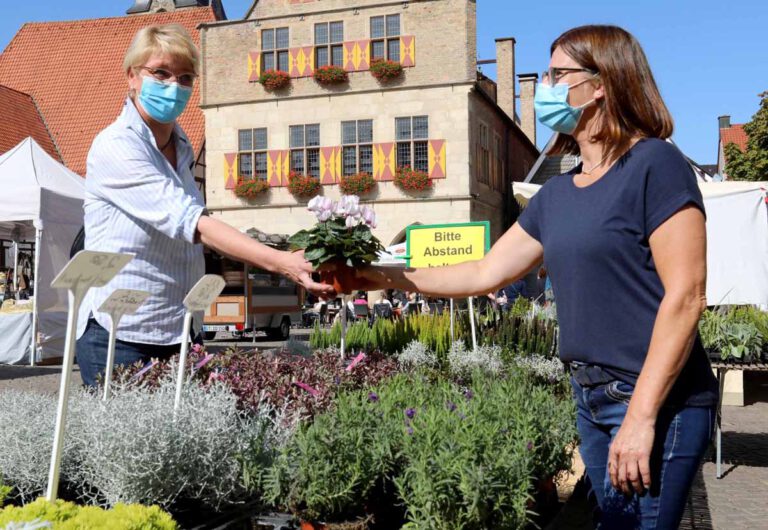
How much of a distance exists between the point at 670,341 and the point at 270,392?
5.23 ft

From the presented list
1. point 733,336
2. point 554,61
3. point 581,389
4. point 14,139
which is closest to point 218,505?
point 581,389

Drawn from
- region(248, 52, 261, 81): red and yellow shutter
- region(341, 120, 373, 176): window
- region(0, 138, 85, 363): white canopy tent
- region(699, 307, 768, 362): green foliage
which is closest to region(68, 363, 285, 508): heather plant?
region(699, 307, 768, 362): green foliage

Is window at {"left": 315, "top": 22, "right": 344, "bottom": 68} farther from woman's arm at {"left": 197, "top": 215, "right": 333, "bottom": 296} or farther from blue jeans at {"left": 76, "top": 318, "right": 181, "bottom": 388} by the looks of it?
woman's arm at {"left": 197, "top": 215, "right": 333, "bottom": 296}

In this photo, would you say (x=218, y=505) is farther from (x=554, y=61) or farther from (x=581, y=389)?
(x=554, y=61)

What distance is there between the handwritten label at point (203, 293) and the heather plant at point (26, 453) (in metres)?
0.47

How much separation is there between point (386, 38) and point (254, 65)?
15.3 ft

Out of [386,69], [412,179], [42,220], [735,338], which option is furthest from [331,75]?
[735,338]

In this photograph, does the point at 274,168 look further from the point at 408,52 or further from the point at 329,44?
the point at 408,52

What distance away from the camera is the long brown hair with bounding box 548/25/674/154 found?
2.05 meters

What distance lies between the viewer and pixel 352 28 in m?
26.3

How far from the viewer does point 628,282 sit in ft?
6.38

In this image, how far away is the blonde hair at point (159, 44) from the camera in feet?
8.80

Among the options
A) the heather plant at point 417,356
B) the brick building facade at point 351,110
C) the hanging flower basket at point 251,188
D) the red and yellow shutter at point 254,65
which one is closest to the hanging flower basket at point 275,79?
the brick building facade at point 351,110

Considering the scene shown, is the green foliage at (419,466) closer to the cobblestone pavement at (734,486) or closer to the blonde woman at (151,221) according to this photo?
the cobblestone pavement at (734,486)
